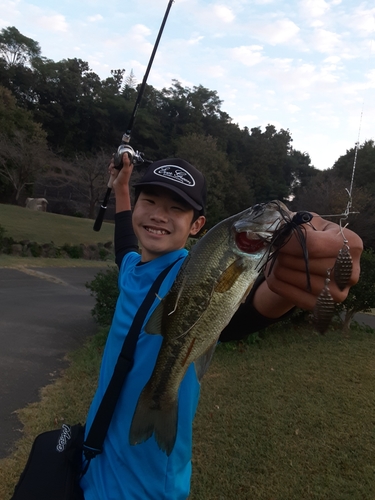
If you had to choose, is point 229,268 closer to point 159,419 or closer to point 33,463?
point 159,419

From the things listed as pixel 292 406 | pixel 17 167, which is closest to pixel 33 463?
pixel 292 406

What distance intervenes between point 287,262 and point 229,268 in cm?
19

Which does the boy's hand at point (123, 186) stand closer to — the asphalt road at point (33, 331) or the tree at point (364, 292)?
the asphalt road at point (33, 331)

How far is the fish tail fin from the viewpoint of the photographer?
143 cm

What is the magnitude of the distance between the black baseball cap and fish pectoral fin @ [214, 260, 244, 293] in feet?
1.71

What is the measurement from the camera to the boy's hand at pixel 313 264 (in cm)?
122

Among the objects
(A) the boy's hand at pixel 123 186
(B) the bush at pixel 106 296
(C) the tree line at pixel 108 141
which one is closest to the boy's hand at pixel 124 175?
(A) the boy's hand at pixel 123 186

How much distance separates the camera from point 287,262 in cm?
129

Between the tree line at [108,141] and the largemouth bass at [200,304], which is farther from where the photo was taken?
the tree line at [108,141]

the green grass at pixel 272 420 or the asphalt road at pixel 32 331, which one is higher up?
the green grass at pixel 272 420

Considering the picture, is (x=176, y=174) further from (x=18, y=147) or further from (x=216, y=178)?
(x=216, y=178)

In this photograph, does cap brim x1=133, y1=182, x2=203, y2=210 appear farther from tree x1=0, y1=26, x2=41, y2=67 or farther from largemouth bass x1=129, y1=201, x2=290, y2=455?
tree x1=0, y1=26, x2=41, y2=67

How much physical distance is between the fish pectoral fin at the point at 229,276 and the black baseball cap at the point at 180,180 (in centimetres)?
52

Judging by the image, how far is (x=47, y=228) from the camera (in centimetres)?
2158
